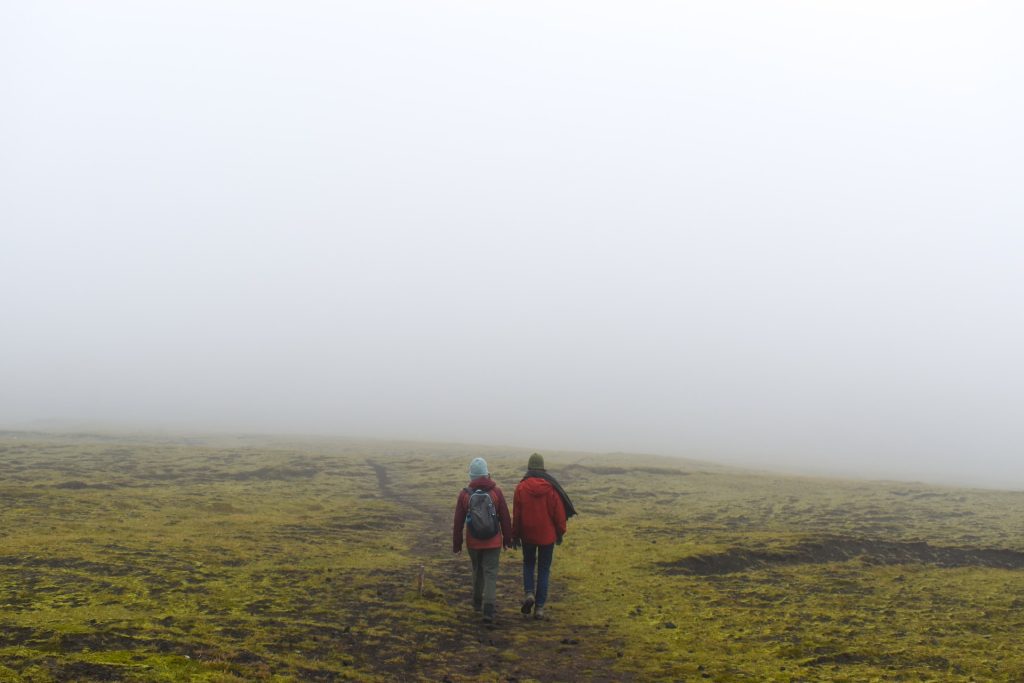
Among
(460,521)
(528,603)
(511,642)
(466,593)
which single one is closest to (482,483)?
(460,521)

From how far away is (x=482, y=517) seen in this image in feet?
59.8

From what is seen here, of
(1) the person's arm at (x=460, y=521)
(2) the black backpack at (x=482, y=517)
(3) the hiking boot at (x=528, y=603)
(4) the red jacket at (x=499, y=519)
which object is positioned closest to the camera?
(2) the black backpack at (x=482, y=517)

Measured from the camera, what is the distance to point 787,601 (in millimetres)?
22047

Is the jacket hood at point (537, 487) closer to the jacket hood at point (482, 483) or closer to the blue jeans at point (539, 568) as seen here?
the jacket hood at point (482, 483)

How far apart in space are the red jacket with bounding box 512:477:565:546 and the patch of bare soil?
1012 centimetres

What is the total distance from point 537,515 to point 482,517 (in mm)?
1672

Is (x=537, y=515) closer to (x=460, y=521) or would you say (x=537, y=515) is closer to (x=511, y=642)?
(x=460, y=521)

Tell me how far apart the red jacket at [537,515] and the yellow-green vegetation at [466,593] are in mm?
2550

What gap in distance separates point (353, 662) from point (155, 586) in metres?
8.82

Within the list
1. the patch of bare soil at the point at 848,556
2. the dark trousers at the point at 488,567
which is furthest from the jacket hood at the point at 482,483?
the patch of bare soil at the point at 848,556

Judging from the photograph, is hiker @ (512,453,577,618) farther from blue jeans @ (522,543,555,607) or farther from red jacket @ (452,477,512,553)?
red jacket @ (452,477,512,553)

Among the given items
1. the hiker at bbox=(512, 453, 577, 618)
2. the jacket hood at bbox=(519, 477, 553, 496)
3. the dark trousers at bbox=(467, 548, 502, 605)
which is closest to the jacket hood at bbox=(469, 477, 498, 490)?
the hiker at bbox=(512, 453, 577, 618)

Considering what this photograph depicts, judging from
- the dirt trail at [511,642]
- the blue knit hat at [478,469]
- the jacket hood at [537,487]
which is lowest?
the dirt trail at [511,642]

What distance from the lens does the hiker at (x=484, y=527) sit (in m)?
18.2
